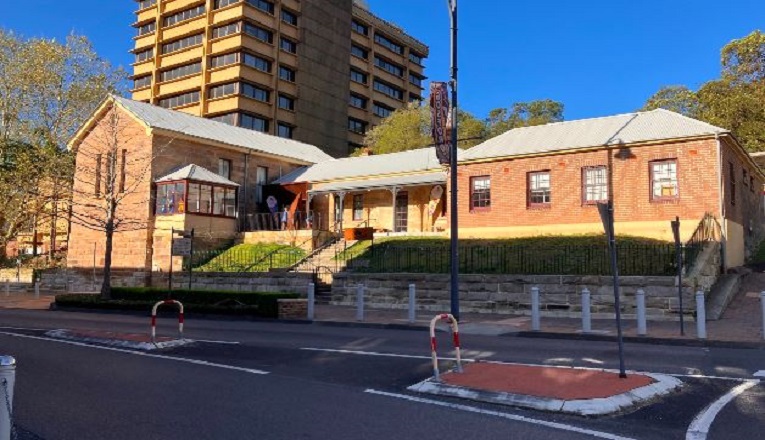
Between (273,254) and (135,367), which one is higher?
(273,254)

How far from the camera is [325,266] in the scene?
25.7 m

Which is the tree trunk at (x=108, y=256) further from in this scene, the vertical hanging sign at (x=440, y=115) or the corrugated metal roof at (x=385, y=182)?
the corrugated metal roof at (x=385, y=182)

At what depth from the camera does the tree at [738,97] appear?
3562 centimetres

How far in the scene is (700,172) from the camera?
22016mm

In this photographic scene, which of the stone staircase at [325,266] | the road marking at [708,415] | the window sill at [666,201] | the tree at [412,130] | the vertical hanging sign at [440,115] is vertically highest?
the tree at [412,130]

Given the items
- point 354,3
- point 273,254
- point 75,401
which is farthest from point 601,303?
point 354,3

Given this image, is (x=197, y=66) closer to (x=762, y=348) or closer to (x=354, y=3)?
(x=354, y=3)

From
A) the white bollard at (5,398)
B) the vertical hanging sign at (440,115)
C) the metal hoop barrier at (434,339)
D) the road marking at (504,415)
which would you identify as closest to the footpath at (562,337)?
the metal hoop barrier at (434,339)

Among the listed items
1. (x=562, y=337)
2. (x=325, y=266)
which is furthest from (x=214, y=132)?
(x=562, y=337)

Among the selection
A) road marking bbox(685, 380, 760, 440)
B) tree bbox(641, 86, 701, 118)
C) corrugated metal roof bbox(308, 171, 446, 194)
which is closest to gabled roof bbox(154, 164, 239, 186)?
corrugated metal roof bbox(308, 171, 446, 194)

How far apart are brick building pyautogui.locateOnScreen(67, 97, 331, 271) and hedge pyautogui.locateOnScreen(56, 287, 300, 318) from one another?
6.93m

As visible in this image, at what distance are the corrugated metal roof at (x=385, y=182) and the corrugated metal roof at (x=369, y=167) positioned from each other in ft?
1.25

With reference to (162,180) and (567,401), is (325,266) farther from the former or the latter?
(567,401)

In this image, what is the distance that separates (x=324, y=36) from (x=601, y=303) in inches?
2329
